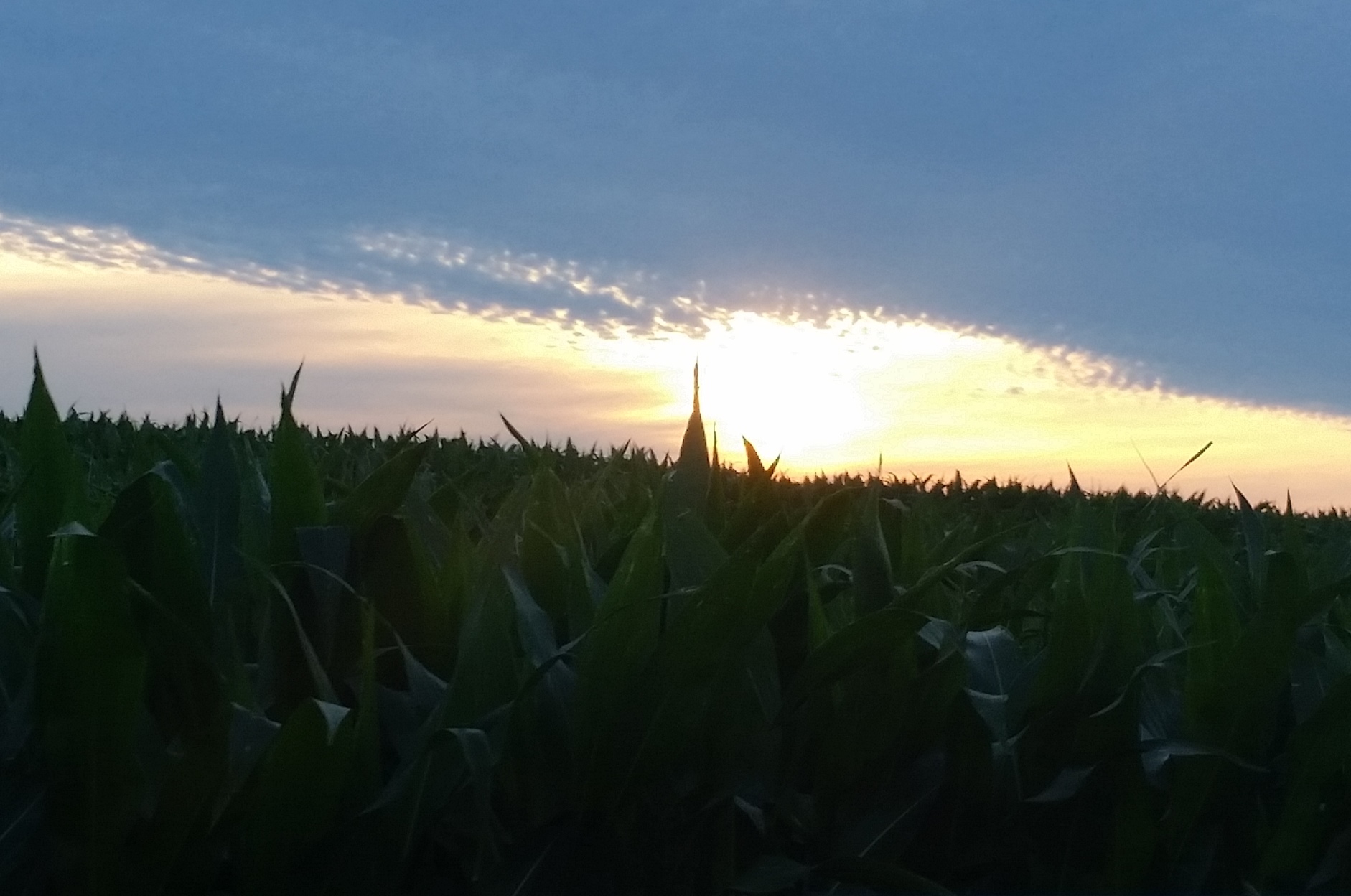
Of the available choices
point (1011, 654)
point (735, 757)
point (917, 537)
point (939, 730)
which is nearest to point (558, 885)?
point (735, 757)

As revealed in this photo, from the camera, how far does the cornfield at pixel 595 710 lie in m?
1.33

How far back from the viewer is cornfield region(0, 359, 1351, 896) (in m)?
1.33

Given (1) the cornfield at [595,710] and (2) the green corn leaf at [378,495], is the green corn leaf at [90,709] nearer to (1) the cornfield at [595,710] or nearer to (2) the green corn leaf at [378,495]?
(1) the cornfield at [595,710]

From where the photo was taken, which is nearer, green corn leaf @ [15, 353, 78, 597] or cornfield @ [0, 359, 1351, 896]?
cornfield @ [0, 359, 1351, 896]

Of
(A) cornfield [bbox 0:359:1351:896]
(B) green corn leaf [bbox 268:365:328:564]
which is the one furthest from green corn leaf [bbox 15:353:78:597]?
(B) green corn leaf [bbox 268:365:328:564]

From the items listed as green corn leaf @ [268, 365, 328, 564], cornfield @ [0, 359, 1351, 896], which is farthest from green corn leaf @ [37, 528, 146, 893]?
green corn leaf @ [268, 365, 328, 564]

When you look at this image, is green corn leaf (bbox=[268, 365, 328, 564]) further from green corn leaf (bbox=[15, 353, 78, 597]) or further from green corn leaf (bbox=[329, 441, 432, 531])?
green corn leaf (bbox=[15, 353, 78, 597])

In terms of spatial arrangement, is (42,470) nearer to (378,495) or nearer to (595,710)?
(378,495)

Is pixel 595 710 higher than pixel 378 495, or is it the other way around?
pixel 378 495

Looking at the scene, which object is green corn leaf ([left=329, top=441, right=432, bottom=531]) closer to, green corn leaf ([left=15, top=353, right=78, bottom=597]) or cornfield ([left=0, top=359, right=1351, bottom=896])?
cornfield ([left=0, top=359, right=1351, bottom=896])

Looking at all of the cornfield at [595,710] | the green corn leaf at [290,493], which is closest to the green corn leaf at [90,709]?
the cornfield at [595,710]

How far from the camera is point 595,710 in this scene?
4.45ft

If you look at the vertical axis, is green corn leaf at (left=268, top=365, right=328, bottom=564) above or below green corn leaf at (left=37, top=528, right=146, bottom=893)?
above

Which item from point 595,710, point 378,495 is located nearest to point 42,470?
point 378,495
